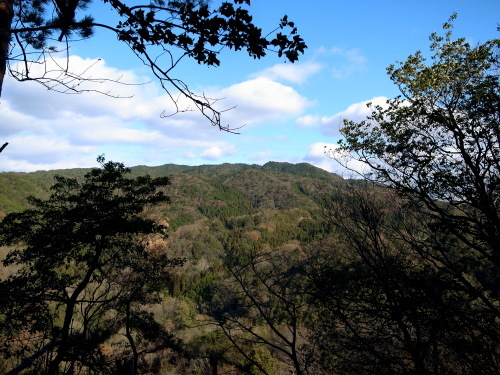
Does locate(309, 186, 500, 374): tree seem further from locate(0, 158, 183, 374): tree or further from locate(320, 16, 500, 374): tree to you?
locate(0, 158, 183, 374): tree

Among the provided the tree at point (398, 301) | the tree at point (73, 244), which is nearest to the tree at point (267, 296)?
the tree at point (398, 301)

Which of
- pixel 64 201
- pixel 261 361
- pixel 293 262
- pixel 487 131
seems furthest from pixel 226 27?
pixel 261 361

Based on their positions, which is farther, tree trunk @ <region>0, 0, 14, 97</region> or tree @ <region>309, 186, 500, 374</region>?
tree @ <region>309, 186, 500, 374</region>

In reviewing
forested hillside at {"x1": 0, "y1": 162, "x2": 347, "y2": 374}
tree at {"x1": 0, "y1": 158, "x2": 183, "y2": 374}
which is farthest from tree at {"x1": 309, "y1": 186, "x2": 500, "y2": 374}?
tree at {"x1": 0, "y1": 158, "x2": 183, "y2": 374}

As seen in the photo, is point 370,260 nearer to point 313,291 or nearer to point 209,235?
point 313,291

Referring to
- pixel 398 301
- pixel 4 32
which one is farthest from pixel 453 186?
pixel 4 32

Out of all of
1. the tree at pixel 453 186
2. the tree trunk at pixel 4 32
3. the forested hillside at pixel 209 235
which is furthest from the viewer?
the forested hillside at pixel 209 235

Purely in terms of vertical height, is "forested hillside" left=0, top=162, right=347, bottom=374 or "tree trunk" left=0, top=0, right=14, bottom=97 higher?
"tree trunk" left=0, top=0, right=14, bottom=97

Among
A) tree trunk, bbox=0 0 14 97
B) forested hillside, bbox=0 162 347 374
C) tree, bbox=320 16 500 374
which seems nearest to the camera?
tree trunk, bbox=0 0 14 97

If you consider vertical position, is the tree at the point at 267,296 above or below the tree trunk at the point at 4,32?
below

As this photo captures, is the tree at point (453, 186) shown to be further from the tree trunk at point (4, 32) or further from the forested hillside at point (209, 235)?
the tree trunk at point (4, 32)

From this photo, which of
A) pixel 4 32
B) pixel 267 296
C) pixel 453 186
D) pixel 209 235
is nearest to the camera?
pixel 4 32

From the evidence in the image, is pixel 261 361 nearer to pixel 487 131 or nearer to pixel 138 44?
pixel 487 131

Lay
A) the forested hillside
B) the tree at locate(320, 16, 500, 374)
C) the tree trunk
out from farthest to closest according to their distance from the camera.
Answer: the forested hillside
the tree at locate(320, 16, 500, 374)
the tree trunk
